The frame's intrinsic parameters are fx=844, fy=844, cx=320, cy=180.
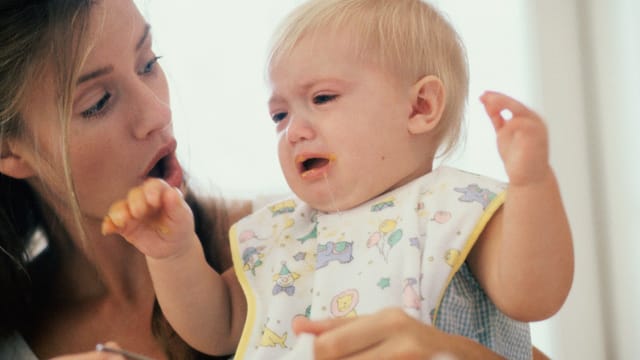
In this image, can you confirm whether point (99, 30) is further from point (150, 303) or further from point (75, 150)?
point (150, 303)

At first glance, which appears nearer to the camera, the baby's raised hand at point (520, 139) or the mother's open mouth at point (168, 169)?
the baby's raised hand at point (520, 139)

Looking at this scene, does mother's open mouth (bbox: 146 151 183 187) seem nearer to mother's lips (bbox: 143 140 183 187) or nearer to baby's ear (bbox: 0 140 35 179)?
mother's lips (bbox: 143 140 183 187)

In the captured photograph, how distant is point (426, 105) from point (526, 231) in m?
0.14

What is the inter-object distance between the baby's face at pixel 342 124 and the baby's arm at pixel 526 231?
9 centimetres

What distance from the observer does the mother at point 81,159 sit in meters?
0.68

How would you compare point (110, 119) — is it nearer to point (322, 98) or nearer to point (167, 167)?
point (167, 167)

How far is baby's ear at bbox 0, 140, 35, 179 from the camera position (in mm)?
699

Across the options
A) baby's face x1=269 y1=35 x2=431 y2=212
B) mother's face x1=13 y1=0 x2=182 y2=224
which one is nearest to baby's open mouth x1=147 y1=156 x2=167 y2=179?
mother's face x1=13 y1=0 x2=182 y2=224

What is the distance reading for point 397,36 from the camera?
62 centimetres

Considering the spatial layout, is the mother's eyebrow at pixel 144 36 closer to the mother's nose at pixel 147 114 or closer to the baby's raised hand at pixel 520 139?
the mother's nose at pixel 147 114

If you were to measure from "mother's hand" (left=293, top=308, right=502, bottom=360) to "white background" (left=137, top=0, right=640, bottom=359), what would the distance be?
0.91 feet

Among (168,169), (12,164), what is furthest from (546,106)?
(12,164)

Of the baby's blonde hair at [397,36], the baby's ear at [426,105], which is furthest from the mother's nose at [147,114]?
the baby's ear at [426,105]

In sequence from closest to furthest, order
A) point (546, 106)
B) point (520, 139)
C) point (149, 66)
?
point (520, 139) → point (149, 66) → point (546, 106)
